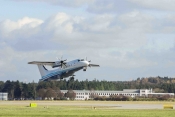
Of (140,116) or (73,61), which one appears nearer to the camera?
(140,116)

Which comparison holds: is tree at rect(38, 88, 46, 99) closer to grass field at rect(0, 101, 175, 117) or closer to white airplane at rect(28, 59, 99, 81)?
white airplane at rect(28, 59, 99, 81)

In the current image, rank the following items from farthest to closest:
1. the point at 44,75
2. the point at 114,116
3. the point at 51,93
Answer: the point at 51,93
the point at 44,75
the point at 114,116

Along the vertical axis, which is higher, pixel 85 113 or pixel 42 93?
pixel 42 93

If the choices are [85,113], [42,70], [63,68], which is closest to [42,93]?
[42,70]

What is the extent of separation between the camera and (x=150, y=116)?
204 feet

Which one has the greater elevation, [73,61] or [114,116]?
[73,61]

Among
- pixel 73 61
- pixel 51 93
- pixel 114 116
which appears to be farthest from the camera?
pixel 51 93

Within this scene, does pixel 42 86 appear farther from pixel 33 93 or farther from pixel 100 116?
pixel 100 116

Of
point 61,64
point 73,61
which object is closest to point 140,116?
point 73,61

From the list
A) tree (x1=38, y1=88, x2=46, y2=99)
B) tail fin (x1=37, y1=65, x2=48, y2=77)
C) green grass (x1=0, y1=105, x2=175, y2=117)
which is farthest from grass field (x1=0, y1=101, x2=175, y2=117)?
tree (x1=38, y1=88, x2=46, y2=99)

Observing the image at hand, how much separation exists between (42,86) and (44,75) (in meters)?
52.9

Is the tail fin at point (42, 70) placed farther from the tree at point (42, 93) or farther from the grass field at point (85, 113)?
the grass field at point (85, 113)

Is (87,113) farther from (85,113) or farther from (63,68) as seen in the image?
(63,68)

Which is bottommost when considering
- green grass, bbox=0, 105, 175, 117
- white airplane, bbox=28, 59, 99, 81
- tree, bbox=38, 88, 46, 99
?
green grass, bbox=0, 105, 175, 117
